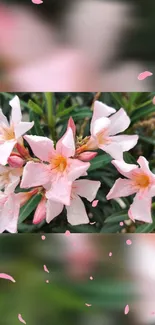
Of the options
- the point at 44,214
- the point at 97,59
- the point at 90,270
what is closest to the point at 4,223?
the point at 44,214

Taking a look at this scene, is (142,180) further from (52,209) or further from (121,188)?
(52,209)

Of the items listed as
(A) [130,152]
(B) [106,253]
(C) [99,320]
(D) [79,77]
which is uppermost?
(D) [79,77]

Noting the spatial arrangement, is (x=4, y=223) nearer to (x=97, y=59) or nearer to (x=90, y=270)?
(x=90, y=270)

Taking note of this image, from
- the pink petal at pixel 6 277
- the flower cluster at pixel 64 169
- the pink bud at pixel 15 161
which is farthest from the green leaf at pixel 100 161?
the pink petal at pixel 6 277

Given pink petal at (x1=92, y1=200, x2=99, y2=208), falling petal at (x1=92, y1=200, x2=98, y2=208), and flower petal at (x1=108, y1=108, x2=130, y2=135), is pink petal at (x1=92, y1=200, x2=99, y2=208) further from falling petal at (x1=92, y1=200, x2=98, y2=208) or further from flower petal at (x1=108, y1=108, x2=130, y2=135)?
flower petal at (x1=108, y1=108, x2=130, y2=135)

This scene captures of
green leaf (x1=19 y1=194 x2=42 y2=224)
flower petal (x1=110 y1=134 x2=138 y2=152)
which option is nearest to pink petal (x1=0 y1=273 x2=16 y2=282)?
green leaf (x1=19 y1=194 x2=42 y2=224)

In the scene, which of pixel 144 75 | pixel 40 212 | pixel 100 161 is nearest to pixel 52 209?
pixel 40 212

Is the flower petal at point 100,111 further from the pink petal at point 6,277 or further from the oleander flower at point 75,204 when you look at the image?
the pink petal at point 6,277
